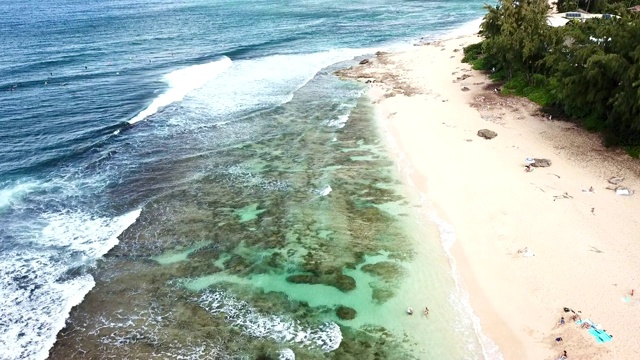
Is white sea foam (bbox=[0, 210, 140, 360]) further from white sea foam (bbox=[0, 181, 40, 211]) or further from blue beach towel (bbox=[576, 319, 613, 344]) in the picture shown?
blue beach towel (bbox=[576, 319, 613, 344])

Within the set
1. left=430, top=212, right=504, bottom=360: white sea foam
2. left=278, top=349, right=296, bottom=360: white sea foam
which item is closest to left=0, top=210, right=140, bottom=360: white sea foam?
left=278, top=349, right=296, bottom=360: white sea foam

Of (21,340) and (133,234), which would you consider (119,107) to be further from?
(21,340)

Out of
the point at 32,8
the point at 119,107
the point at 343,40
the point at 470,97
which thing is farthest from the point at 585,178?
the point at 32,8

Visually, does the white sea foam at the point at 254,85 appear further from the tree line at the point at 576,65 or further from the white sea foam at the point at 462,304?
the white sea foam at the point at 462,304

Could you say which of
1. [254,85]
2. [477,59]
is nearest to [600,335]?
[477,59]

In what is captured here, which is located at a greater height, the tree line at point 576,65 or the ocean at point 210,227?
the tree line at point 576,65

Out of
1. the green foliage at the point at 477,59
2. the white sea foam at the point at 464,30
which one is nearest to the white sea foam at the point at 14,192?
the green foliage at the point at 477,59
